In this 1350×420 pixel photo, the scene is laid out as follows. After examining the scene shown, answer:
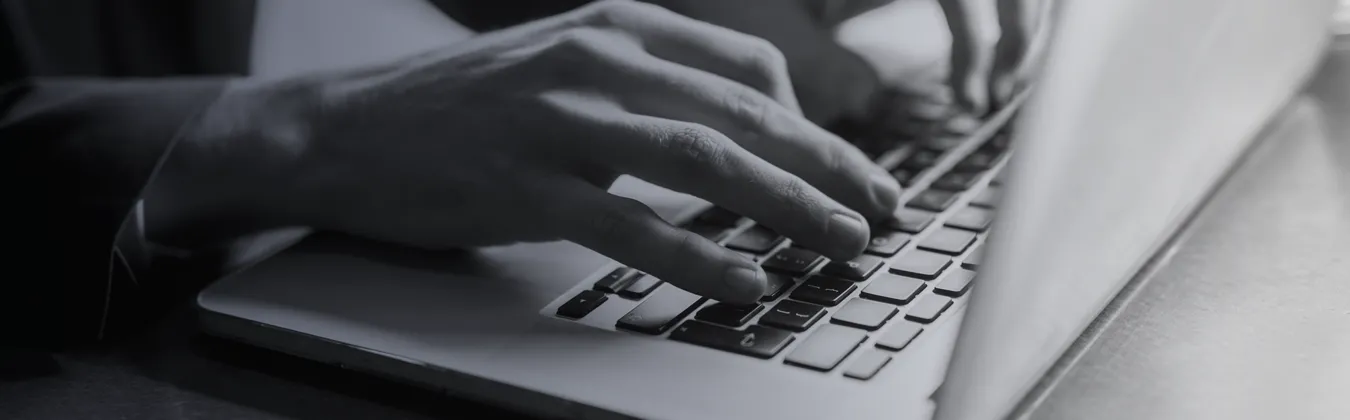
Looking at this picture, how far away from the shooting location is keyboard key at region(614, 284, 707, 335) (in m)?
0.36

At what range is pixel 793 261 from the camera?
1.34 ft

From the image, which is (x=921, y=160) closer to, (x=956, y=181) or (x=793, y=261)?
(x=956, y=181)

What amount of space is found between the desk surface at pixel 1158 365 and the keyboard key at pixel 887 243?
0.26 ft

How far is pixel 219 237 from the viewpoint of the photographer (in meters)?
0.50

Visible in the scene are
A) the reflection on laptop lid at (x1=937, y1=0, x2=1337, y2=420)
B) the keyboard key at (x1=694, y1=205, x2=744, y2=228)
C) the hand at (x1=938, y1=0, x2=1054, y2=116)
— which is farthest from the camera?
the hand at (x1=938, y1=0, x2=1054, y2=116)

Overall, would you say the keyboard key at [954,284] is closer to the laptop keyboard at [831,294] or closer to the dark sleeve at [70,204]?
the laptop keyboard at [831,294]

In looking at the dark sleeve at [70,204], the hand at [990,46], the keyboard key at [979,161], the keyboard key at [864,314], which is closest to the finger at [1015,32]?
the hand at [990,46]

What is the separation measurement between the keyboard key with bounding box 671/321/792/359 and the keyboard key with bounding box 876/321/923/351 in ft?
0.10

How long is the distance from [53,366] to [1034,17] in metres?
0.56

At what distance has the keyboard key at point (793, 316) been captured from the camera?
351 millimetres

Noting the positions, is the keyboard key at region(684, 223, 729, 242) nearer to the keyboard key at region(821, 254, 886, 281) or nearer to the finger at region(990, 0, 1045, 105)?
the keyboard key at region(821, 254, 886, 281)

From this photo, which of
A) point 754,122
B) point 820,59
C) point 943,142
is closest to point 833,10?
point 820,59

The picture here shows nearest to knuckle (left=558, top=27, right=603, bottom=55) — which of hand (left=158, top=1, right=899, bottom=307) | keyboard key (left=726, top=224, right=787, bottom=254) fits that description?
hand (left=158, top=1, right=899, bottom=307)

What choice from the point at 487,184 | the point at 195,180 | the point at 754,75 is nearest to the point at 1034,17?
the point at 754,75
